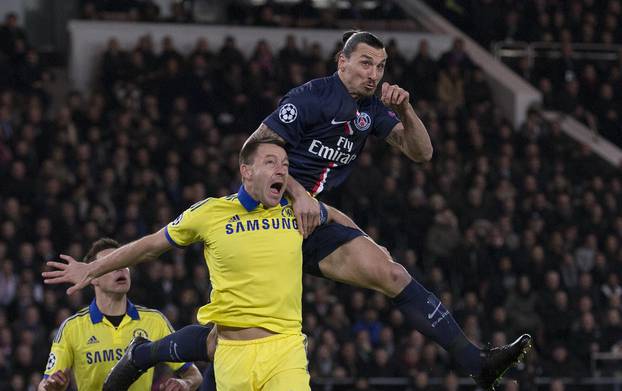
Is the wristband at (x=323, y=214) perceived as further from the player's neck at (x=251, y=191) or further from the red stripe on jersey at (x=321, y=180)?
the player's neck at (x=251, y=191)

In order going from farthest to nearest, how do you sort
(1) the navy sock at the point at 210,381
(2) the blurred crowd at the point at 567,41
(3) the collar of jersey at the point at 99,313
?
(2) the blurred crowd at the point at 567,41 → (3) the collar of jersey at the point at 99,313 → (1) the navy sock at the point at 210,381

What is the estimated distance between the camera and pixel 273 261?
6984 mm

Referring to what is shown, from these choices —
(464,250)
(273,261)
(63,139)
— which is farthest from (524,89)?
(273,261)

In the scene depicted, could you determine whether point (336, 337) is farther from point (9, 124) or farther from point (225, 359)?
point (225, 359)

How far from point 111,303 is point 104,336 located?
0.82 ft

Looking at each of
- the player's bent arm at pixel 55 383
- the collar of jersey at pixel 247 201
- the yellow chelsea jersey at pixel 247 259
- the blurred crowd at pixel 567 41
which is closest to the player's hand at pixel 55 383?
the player's bent arm at pixel 55 383

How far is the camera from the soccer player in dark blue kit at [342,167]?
7219 mm

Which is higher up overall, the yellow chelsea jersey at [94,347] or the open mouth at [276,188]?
the open mouth at [276,188]

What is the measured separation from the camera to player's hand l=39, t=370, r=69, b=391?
7953 mm

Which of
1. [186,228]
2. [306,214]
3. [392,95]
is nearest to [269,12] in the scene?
[392,95]

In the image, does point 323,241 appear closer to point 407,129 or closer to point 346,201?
point 407,129

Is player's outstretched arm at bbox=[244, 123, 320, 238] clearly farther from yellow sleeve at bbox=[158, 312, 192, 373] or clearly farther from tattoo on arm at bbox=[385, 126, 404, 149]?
yellow sleeve at bbox=[158, 312, 192, 373]

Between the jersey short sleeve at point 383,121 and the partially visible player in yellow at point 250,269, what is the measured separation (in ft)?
3.15

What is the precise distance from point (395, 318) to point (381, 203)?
194 centimetres
